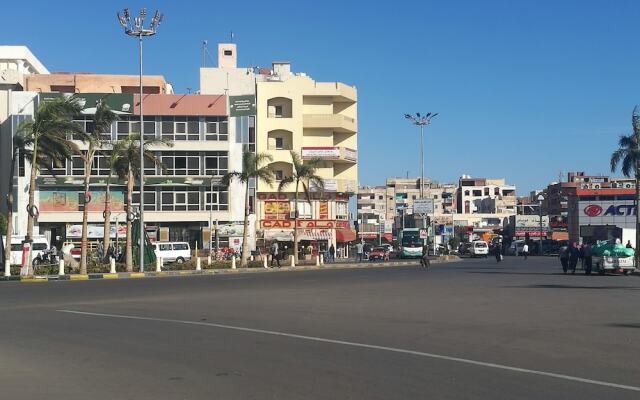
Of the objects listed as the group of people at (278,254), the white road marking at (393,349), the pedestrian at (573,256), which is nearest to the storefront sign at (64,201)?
the group of people at (278,254)

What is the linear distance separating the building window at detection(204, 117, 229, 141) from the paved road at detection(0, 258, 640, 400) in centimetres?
5463

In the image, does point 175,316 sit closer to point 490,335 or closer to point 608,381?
point 490,335

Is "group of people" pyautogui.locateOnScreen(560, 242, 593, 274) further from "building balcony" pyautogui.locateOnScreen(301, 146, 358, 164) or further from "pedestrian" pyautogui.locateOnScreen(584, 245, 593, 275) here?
"building balcony" pyautogui.locateOnScreen(301, 146, 358, 164)

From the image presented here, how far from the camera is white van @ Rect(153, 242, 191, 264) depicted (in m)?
61.2

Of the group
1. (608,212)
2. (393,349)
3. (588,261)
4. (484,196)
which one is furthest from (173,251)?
(484,196)

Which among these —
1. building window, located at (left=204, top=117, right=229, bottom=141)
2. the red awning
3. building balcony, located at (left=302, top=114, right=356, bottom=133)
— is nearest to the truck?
building window, located at (left=204, top=117, right=229, bottom=141)

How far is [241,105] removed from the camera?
7925cm

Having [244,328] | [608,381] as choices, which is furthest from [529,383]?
[244,328]

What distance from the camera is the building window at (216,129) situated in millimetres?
77625

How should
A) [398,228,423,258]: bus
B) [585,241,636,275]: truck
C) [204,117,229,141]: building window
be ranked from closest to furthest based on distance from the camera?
[585,241,636,275]: truck
[398,228,423,258]: bus
[204,117,229,141]: building window

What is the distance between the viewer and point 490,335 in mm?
14461

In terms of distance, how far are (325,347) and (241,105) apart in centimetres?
6793

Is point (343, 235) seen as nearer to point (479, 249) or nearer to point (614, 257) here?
point (479, 249)

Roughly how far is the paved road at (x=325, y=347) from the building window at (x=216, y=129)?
5463cm
